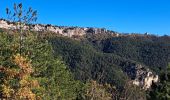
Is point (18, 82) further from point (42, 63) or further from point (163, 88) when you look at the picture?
point (42, 63)

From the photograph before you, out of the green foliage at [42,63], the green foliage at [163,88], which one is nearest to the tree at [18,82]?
the green foliage at [42,63]

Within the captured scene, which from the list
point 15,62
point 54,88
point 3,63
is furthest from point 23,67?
point 54,88

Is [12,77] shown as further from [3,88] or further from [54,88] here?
[54,88]

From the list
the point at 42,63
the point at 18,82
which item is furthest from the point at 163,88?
the point at 42,63

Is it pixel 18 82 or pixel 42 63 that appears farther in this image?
pixel 42 63

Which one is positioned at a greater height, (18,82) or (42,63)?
(42,63)

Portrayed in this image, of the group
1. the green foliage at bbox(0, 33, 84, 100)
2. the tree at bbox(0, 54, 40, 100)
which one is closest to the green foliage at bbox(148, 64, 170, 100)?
the tree at bbox(0, 54, 40, 100)

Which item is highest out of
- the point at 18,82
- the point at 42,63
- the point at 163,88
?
the point at 42,63

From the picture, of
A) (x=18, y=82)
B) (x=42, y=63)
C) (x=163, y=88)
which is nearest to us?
(x=18, y=82)

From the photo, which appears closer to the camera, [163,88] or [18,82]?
[18,82]

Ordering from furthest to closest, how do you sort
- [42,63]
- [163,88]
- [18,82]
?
[42,63] → [163,88] → [18,82]

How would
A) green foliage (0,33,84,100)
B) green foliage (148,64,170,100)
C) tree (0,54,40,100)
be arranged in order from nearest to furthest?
tree (0,54,40,100)
green foliage (148,64,170,100)
green foliage (0,33,84,100)

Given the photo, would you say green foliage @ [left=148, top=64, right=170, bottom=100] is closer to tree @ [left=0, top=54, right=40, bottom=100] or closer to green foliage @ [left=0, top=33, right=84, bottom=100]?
tree @ [left=0, top=54, right=40, bottom=100]

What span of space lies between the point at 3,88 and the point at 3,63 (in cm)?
644
